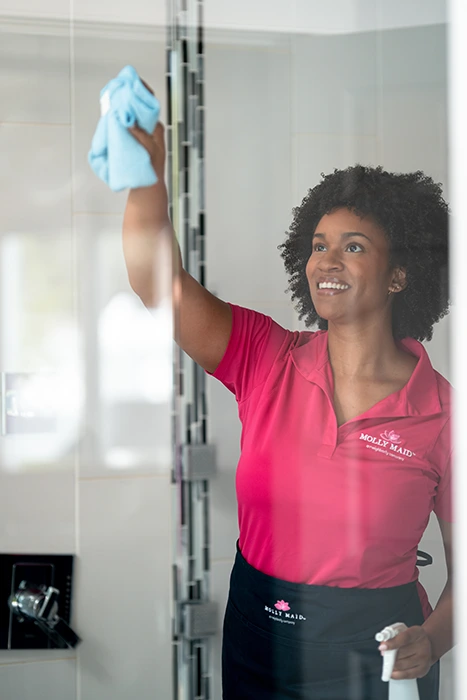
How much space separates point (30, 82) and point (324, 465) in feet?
2.54

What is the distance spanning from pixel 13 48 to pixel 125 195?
0.32 metres

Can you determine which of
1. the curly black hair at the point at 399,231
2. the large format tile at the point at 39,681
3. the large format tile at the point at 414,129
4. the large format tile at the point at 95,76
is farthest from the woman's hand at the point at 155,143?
the large format tile at the point at 39,681

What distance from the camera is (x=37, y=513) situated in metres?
1.11

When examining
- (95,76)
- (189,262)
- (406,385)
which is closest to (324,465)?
(406,385)

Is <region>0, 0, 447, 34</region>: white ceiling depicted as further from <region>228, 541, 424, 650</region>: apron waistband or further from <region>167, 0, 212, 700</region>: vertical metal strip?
<region>228, 541, 424, 650</region>: apron waistband

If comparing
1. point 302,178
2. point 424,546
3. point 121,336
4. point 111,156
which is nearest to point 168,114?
point 111,156

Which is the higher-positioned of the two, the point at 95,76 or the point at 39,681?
the point at 95,76

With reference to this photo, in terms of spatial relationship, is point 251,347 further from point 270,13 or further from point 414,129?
point 270,13

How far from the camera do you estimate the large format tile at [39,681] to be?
1.10 metres

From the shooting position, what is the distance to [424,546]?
36.4 inches

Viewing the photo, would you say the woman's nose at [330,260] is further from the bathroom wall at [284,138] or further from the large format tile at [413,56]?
the large format tile at [413,56]

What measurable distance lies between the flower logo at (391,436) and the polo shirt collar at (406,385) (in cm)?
2

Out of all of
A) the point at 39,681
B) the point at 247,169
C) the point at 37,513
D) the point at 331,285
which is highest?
the point at 247,169

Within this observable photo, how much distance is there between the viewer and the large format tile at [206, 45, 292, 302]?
1.02m
